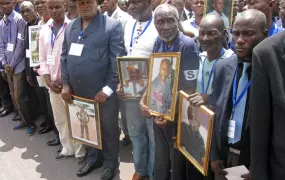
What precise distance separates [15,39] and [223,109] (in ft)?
13.4

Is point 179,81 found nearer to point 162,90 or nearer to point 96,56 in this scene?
point 162,90

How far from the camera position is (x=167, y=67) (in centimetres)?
254

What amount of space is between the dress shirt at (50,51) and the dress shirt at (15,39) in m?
1.05

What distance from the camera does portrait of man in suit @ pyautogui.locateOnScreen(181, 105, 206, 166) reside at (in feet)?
7.47

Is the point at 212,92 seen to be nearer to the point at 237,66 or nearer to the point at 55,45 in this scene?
the point at 237,66

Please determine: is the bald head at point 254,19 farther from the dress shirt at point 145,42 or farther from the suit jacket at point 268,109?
the dress shirt at point 145,42

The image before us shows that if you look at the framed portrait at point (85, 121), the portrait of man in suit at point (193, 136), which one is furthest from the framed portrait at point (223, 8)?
the portrait of man in suit at point (193, 136)

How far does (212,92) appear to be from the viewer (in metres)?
2.30

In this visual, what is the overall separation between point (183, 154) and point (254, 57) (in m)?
1.38

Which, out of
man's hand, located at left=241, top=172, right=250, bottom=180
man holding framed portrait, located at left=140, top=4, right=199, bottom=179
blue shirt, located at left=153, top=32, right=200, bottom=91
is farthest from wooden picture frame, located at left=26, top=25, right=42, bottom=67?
man's hand, located at left=241, top=172, right=250, bottom=180

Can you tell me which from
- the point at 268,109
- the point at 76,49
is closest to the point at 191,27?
the point at 76,49

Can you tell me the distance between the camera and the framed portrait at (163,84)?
2.47 m

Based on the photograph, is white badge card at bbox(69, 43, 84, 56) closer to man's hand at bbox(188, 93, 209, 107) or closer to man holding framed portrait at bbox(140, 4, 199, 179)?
man holding framed portrait at bbox(140, 4, 199, 179)

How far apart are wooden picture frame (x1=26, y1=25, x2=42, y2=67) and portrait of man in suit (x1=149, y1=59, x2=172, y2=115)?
244 centimetres
